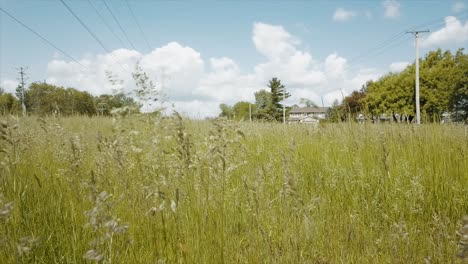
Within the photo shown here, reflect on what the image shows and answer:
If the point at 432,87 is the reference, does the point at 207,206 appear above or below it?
below

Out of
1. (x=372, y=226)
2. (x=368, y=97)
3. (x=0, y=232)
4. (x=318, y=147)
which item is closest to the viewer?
(x=0, y=232)

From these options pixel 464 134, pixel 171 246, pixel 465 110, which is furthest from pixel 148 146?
pixel 465 110

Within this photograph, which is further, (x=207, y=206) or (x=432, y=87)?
(x=432, y=87)

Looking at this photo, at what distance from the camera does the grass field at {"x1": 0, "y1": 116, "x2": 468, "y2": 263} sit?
5.33 feet

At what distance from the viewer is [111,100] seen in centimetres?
174

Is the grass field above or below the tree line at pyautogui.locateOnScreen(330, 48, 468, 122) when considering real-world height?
below

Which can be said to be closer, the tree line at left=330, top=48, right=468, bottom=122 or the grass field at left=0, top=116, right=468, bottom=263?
the grass field at left=0, top=116, right=468, bottom=263

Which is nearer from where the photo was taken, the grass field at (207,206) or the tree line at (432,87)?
the grass field at (207,206)

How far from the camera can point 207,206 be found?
1757 mm

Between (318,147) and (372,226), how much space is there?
2.61 metres

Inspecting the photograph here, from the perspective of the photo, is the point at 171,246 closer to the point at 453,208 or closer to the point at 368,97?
the point at 453,208

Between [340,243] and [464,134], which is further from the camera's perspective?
[464,134]

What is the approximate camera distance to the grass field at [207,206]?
1625 mm

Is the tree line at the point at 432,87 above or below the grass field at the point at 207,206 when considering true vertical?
above
